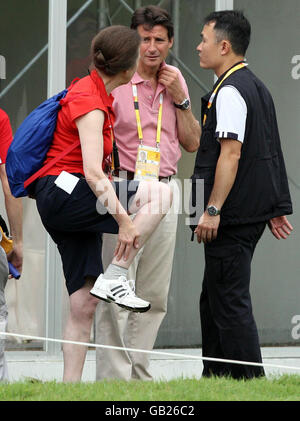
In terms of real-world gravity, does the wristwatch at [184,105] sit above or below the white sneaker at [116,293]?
above

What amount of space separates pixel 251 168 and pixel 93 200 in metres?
1.01

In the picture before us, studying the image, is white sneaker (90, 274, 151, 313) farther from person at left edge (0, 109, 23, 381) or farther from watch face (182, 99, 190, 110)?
watch face (182, 99, 190, 110)

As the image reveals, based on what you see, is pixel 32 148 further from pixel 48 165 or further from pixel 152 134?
pixel 152 134

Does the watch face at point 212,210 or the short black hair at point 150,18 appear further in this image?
the short black hair at point 150,18

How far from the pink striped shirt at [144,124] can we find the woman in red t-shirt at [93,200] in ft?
2.71

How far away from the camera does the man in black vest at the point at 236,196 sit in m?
5.61

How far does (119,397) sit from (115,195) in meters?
1.05

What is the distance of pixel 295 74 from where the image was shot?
8.36 metres

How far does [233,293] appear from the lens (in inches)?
223

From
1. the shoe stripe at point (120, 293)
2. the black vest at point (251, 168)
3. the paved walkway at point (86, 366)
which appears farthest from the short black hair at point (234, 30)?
the paved walkway at point (86, 366)

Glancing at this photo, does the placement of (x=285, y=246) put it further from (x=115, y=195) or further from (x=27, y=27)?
(x=115, y=195)

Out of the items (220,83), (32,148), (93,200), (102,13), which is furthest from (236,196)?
(102,13)

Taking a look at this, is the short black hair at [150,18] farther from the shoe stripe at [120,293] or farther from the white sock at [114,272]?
the shoe stripe at [120,293]

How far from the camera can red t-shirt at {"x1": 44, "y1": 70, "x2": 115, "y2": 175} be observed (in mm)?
5141
